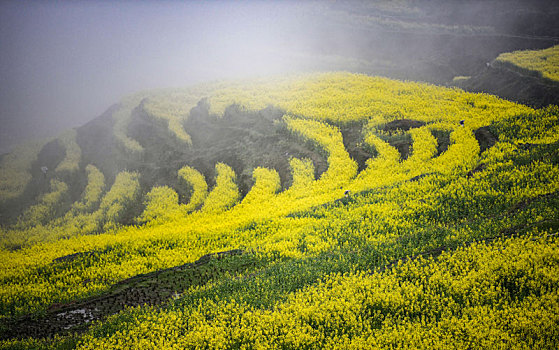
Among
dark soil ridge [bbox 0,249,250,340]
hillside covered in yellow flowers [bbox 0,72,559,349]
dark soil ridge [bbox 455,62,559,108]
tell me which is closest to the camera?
hillside covered in yellow flowers [bbox 0,72,559,349]

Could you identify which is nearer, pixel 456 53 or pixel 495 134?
pixel 495 134

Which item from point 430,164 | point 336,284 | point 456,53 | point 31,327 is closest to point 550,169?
point 430,164

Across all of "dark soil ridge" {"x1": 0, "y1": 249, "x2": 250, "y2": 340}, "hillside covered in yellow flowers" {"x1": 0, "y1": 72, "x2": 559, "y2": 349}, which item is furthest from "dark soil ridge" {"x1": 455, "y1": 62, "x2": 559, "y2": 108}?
"dark soil ridge" {"x1": 0, "y1": 249, "x2": 250, "y2": 340}

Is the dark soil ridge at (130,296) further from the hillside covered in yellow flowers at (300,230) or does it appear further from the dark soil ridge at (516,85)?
the dark soil ridge at (516,85)

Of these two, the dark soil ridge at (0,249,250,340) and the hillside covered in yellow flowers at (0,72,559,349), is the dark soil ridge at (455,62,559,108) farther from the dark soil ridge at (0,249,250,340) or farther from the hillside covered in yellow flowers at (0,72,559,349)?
the dark soil ridge at (0,249,250,340)

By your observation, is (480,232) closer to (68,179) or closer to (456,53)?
(68,179)

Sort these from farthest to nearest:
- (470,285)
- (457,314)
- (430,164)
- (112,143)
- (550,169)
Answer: (112,143) < (430,164) < (550,169) < (470,285) < (457,314)

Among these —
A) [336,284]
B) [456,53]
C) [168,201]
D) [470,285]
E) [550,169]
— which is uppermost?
[456,53]
